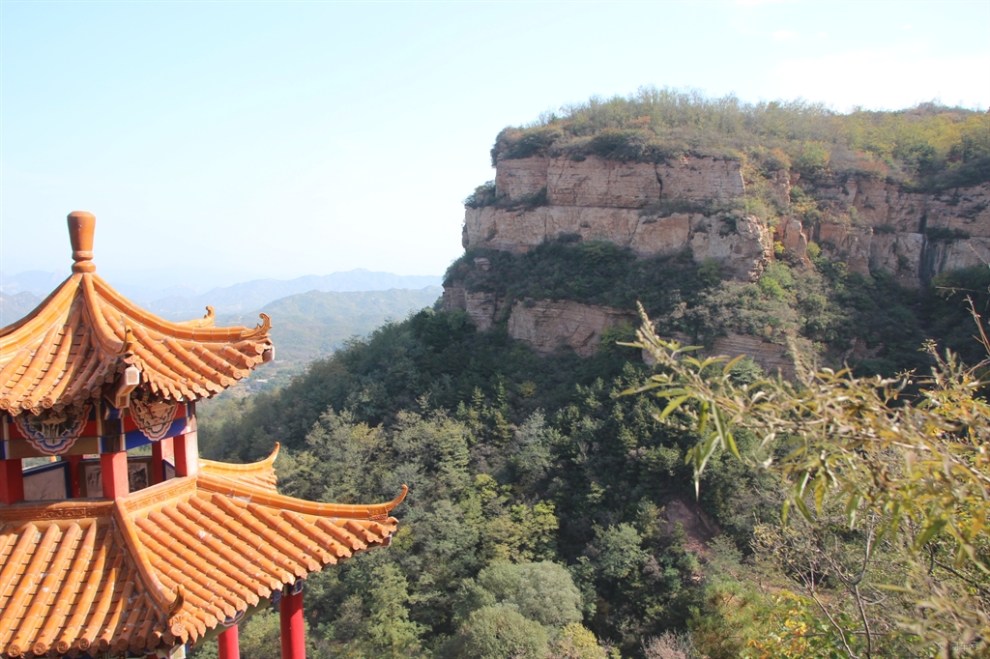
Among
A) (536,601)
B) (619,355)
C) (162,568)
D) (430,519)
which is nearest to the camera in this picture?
(162,568)

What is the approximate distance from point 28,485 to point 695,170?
31.0 metres

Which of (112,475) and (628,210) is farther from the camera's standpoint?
(628,210)

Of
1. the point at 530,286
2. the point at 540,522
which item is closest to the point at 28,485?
the point at 540,522

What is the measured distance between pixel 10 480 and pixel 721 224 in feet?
97.7

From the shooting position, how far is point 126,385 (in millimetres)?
4918

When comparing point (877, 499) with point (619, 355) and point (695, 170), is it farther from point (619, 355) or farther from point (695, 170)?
point (695, 170)

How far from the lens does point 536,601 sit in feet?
67.2

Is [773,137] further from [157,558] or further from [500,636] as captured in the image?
[157,558]

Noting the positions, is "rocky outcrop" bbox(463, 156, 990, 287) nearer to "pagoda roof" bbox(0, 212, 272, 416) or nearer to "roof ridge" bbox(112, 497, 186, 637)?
"pagoda roof" bbox(0, 212, 272, 416)

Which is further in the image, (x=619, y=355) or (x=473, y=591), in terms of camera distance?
(x=619, y=355)

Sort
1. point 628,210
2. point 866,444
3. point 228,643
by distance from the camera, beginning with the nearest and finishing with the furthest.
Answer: point 866,444
point 228,643
point 628,210

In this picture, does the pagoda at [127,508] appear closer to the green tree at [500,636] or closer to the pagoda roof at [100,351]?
the pagoda roof at [100,351]

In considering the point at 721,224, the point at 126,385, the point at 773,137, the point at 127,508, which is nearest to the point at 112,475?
the point at 127,508

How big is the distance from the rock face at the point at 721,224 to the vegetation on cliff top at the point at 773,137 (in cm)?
73
